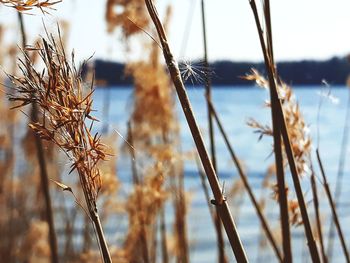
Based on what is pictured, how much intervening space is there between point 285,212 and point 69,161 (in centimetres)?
35

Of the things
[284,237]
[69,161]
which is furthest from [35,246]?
[69,161]

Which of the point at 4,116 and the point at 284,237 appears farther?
the point at 4,116

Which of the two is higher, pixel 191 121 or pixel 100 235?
pixel 191 121

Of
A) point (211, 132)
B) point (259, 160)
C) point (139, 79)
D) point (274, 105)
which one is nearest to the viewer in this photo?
point (274, 105)

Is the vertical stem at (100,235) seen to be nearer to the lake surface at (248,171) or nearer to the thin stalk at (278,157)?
the lake surface at (248,171)

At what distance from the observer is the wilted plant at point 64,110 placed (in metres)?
0.57

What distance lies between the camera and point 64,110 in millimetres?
567

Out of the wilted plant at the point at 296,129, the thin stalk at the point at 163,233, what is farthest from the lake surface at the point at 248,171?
the thin stalk at the point at 163,233

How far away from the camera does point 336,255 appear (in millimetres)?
5320

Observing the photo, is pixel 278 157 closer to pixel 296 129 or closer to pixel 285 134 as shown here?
pixel 285 134

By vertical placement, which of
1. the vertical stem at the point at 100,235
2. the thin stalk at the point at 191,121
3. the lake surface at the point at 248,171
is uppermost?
the thin stalk at the point at 191,121

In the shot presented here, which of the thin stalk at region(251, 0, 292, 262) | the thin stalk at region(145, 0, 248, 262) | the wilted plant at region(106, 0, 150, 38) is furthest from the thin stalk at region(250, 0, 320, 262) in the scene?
the wilted plant at region(106, 0, 150, 38)

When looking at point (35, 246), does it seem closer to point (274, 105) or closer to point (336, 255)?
point (274, 105)

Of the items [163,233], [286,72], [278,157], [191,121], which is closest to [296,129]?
[278,157]
